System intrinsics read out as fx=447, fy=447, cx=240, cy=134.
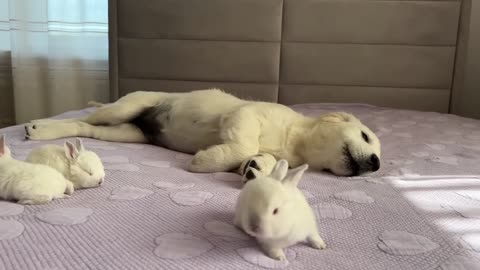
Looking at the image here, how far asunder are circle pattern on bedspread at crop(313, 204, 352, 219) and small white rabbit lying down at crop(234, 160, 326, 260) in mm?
134

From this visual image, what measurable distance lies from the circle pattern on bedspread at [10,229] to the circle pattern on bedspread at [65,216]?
4 centimetres

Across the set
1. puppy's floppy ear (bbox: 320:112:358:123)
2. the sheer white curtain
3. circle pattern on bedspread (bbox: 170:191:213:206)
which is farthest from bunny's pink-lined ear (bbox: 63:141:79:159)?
the sheer white curtain

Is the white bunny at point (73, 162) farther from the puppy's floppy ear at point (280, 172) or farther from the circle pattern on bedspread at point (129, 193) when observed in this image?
the puppy's floppy ear at point (280, 172)

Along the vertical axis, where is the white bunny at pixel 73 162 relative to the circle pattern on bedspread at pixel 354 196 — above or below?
above

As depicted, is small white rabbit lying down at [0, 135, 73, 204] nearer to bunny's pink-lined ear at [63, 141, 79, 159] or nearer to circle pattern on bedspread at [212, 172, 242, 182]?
bunny's pink-lined ear at [63, 141, 79, 159]

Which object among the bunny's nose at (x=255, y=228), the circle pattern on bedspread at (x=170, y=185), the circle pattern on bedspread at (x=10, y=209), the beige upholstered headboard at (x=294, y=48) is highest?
the beige upholstered headboard at (x=294, y=48)

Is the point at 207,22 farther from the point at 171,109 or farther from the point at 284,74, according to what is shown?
the point at 171,109

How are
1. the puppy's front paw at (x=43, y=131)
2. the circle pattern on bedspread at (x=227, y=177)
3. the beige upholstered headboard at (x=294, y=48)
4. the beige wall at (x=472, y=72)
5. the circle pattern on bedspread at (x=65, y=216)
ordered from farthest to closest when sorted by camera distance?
the beige wall at (x=472, y=72) → the beige upholstered headboard at (x=294, y=48) → the puppy's front paw at (x=43, y=131) → the circle pattern on bedspread at (x=227, y=177) → the circle pattern on bedspread at (x=65, y=216)

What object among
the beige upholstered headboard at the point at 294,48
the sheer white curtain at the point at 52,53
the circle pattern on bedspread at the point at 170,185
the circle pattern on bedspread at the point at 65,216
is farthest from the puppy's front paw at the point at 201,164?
the sheer white curtain at the point at 52,53

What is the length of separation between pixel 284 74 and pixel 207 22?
0.53 m

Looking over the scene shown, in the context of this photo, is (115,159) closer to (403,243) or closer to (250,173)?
(250,173)

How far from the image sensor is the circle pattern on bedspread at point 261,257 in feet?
2.16

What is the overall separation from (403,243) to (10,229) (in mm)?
650

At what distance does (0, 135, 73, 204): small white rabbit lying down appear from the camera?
2.68 ft
